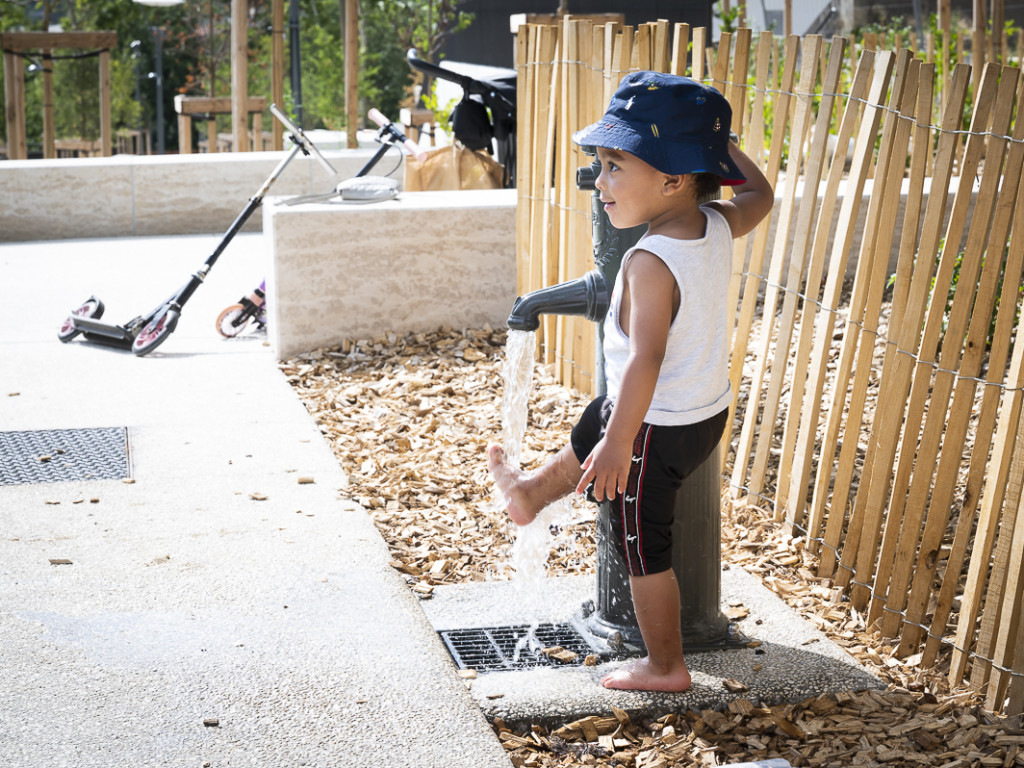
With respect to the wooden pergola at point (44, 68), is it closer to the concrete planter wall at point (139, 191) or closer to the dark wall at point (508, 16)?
the concrete planter wall at point (139, 191)

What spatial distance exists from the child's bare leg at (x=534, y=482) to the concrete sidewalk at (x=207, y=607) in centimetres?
44

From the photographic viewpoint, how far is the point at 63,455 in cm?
473

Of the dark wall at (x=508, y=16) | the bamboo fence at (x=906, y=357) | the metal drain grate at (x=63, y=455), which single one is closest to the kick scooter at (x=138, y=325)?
the metal drain grate at (x=63, y=455)

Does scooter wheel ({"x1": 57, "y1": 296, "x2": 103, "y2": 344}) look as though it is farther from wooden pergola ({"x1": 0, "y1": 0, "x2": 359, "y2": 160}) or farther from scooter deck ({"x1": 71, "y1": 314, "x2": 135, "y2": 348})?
wooden pergola ({"x1": 0, "y1": 0, "x2": 359, "y2": 160})

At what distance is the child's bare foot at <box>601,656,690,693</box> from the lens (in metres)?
2.87

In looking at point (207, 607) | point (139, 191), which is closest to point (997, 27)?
point (139, 191)

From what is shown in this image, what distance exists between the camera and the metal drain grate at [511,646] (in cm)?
308

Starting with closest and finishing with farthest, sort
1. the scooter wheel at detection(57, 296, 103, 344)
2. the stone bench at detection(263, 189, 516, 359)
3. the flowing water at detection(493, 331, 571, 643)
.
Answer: the flowing water at detection(493, 331, 571, 643) → the stone bench at detection(263, 189, 516, 359) → the scooter wheel at detection(57, 296, 103, 344)

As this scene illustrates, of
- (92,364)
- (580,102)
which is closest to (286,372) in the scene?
(92,364)

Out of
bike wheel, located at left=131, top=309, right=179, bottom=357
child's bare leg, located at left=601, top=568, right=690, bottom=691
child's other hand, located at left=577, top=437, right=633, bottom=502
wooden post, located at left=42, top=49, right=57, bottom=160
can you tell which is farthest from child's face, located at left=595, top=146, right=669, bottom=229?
wooden post, located at left=42, top=49, right=57, bottom=160

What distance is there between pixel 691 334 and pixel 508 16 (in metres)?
19.0

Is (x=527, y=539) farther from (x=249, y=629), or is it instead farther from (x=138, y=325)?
(x=138, y=325)

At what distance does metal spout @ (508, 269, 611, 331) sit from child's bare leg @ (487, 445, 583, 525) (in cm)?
35

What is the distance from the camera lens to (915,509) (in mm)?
3170
